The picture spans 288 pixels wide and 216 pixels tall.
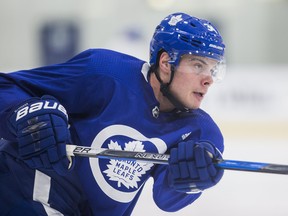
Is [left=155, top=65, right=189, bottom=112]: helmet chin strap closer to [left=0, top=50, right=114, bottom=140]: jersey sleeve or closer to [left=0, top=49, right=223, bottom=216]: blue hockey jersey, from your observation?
[left=0, top=49, right=223, bottom=216]: blue hockey jersey

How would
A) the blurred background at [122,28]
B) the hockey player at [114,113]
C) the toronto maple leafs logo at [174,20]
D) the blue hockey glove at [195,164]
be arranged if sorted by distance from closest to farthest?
the blue hockey glove at [195,164]
the hockey player at [114,113]
the toronto maple leafs logo at [174,20]
the blurred background at [122,28]

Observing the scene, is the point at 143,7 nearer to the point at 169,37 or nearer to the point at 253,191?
the point at 253,191

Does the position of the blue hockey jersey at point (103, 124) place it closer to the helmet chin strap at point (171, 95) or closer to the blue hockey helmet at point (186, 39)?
the helmet chin strap at point (171, 95)

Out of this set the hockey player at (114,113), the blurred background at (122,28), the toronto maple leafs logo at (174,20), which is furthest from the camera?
the blurred background at (122,28)

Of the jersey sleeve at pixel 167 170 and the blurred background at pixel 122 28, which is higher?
the jersey sleeve at pixel 167 170

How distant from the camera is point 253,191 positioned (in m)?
3.94

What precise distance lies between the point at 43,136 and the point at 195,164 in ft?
1.64

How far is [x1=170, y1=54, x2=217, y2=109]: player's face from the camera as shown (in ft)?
7.89

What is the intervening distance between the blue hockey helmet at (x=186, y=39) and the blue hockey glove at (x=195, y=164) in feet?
1.34

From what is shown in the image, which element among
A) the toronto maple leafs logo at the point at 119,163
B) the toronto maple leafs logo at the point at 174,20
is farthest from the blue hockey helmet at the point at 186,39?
the toronto maple leafs logo at the point at 119,163

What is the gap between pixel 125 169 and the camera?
244 centimetres

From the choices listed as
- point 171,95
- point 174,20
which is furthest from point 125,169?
point 174,20

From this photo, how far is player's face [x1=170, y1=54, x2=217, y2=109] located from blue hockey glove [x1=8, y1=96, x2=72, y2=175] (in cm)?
48

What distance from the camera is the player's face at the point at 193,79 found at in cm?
241
